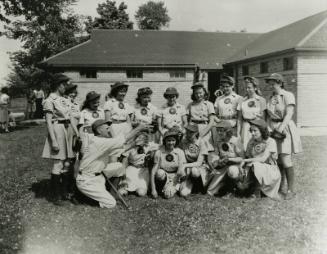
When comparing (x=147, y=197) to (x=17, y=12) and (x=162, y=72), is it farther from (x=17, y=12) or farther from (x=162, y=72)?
(x=162, y=72)

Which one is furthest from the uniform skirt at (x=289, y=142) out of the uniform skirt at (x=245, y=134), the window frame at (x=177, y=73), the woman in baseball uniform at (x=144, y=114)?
the window frame at (x=177, y=73)

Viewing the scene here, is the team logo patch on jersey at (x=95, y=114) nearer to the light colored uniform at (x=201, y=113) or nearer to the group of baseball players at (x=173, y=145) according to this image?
the group of baseball players at (x=173, y=145)

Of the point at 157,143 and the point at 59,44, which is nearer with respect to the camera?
the point at 157,143

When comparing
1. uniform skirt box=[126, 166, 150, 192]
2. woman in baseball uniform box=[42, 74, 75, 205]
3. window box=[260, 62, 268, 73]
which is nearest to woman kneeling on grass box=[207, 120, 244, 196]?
uniform skirt box=[126, 166, 150, 192]

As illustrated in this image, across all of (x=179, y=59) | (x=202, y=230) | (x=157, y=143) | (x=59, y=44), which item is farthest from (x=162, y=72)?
(x=202, y=230)

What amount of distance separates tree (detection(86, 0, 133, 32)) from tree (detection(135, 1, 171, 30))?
6.74 metres

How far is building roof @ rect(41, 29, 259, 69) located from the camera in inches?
954

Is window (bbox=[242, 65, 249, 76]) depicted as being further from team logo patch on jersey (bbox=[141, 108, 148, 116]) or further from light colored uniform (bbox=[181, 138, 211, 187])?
light colored uniform (bbox=[181, 138, 211, 187])

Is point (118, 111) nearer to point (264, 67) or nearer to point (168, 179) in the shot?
point (168, 179)

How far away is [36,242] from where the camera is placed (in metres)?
4.39

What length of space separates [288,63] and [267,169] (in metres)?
13.2

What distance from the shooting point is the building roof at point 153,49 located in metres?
24.2

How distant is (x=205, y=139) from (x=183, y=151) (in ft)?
1.41

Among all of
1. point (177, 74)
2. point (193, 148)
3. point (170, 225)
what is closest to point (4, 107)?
point (177, 74)
